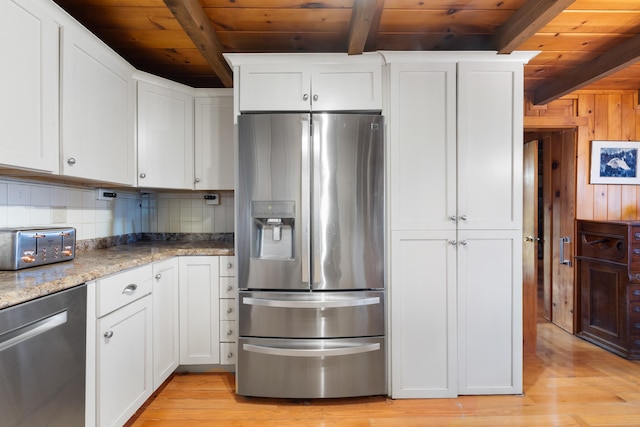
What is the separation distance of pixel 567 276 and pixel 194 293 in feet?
10.9

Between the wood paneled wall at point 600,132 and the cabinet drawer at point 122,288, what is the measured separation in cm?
330

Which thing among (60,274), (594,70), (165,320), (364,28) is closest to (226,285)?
(165,320)

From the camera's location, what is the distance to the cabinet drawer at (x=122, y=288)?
1.41 m

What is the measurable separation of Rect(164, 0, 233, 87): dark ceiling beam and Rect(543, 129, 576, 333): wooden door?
10.3 feet

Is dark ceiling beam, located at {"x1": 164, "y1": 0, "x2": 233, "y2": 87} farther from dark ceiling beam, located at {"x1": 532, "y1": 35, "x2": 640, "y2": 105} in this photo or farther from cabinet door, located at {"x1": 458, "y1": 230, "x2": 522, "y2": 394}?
dark ceiling beam, located at {"x1": 532, "y1": 35, "x2": 640, "y2": 105}

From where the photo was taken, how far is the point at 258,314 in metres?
1.89

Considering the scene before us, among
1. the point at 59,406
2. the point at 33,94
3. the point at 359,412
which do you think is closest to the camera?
the point at 59,406

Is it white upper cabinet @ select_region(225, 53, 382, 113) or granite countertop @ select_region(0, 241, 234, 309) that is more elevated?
white upper cabinet @ select_region(225, 53, 382, 113)

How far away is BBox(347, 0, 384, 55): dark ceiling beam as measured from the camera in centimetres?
154

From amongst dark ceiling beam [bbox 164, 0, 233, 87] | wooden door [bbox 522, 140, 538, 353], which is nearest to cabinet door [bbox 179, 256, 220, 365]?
dark ceiling beam [bbox 164, 0, 233, 87]

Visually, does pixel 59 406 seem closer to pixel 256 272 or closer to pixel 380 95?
pixel 256 272

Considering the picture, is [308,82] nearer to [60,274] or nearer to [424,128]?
[424,128]

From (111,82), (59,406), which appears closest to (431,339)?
(59,406)

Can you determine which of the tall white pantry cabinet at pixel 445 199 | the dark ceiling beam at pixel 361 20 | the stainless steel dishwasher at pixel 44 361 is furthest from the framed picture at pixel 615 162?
the stainless steel dishwasher at pixel 44 361
